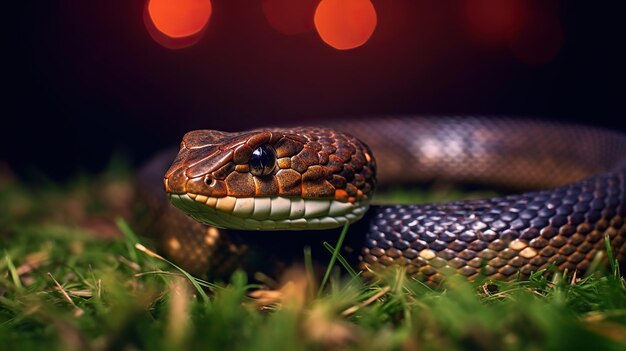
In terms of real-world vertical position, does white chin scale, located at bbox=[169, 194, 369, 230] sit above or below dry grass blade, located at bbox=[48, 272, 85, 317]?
above

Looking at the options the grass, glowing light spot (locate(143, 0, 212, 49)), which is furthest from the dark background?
the grass

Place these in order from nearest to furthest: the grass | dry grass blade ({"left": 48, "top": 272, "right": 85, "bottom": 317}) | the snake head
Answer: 1. the grass
2. dry grass blade ({"left": 48, "top": 272, "right": 85, "bottom": 317})
3. the snake head

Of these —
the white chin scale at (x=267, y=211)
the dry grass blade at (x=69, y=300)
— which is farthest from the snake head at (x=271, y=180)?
the dry grass blade at (x=69, y=300)

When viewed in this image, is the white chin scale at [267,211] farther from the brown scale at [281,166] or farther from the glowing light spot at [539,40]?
the glowing light spot at [539,40]

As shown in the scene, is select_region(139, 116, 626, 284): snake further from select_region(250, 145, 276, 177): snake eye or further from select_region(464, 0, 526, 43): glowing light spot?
select_region(464, 0, 526, 43): glowing light spot

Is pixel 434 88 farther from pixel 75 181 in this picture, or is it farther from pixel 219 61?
pixel 75 181

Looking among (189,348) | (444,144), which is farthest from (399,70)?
(189,348)

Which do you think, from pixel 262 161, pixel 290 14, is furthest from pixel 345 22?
pixel 262 161
